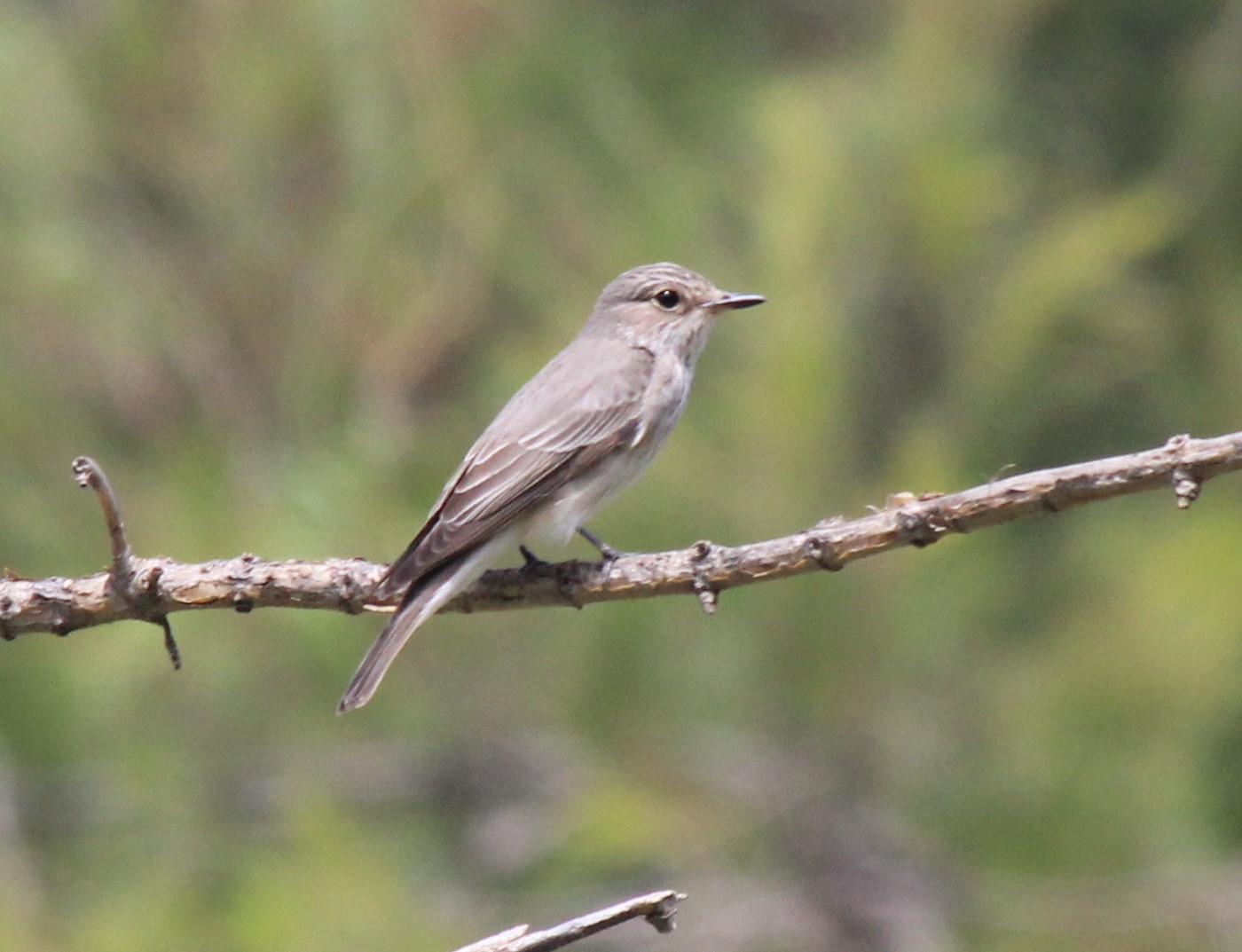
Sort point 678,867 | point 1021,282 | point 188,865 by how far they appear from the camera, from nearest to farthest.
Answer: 1. point 1021,282
2. point 678,867
3. point 188,865

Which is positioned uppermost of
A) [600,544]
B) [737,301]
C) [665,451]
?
[737,301]

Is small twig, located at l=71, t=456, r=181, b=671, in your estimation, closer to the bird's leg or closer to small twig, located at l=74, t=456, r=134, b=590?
small twig, located at l=74, t=456, r=134, b=590

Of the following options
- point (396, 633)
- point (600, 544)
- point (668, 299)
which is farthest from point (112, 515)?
point (668, 299)

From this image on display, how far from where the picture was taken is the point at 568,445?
408 cm

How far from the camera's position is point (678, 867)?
4496 millimetres

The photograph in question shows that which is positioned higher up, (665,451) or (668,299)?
(668,299)

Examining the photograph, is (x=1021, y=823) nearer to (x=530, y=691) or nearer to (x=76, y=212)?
(x=530, y=691)

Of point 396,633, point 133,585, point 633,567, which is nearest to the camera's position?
point 133,585

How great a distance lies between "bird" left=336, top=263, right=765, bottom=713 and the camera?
3590 millimetres

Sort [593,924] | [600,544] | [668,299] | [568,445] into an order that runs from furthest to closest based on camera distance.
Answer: [668,299] < [568,445] < [600,544] < [593,924]

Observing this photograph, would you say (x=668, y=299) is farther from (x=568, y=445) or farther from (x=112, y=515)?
(x=112, y=515)

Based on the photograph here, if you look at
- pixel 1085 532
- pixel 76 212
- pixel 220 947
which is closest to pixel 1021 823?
pixel 1085 532

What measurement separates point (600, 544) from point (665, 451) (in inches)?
20.7

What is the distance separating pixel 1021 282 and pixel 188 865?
280 centimetres
